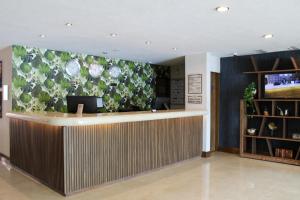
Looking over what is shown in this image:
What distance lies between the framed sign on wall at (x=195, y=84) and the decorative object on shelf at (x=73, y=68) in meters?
2.76

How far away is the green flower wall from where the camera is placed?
17.4ft

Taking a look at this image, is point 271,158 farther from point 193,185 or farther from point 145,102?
point 145,102

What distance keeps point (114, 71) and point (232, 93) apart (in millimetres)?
3216

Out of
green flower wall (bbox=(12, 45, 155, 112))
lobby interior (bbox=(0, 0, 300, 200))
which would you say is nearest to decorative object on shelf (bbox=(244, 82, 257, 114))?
lobby interior (bbox=(0, 0, 300, 200))

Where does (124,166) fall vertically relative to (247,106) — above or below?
below

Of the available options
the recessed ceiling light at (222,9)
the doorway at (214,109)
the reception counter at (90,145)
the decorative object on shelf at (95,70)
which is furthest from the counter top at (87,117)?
the decorative object on shelf at (95,70)

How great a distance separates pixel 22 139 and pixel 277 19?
459cm

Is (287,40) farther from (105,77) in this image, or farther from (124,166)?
(105,77)

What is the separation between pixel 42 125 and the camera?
13.2 feet

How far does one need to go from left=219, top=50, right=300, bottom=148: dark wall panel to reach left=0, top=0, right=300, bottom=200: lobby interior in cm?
3

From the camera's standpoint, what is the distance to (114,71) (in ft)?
23.1

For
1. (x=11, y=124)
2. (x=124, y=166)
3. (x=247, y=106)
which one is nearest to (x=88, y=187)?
(x=124, y=166)

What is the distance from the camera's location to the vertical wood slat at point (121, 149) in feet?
12.1

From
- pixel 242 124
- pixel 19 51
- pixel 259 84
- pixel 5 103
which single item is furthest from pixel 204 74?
pixel 5 103
